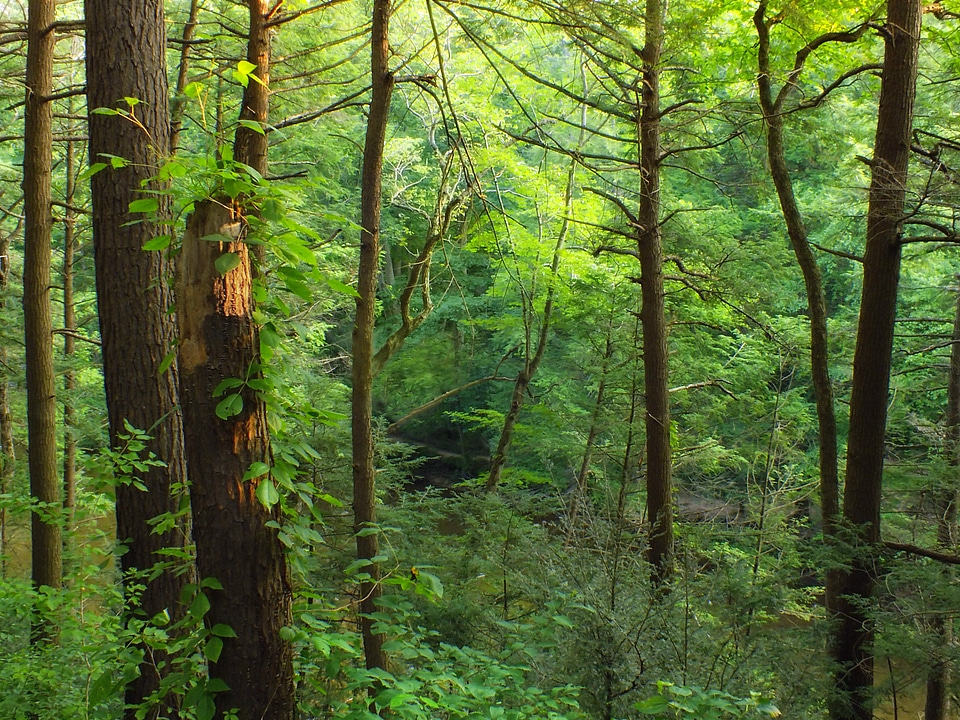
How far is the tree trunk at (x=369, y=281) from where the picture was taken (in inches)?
200

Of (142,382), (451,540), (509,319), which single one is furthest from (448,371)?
(142,382)

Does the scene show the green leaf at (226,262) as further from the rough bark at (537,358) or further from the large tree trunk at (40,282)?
the rough bark at (537,358)

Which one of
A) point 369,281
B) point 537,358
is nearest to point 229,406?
point 369,281

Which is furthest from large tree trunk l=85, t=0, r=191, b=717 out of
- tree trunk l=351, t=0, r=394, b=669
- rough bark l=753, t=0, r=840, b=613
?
rough bark l=753, t=0, r=840, b=613

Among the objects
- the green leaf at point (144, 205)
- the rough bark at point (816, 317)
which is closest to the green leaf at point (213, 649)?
the green leaf at point (144, 205)

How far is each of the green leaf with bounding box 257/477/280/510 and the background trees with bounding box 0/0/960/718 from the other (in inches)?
0.4

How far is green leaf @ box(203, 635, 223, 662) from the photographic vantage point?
2.13 meters

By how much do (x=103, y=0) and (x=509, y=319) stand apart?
938 centimetres

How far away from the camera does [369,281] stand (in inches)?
206

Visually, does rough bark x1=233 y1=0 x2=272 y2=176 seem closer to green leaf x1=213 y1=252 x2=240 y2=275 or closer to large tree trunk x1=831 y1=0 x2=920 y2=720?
green leaf x1=213 y1=252 x2=240 y2=275

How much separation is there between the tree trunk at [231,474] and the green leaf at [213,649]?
0.07 m

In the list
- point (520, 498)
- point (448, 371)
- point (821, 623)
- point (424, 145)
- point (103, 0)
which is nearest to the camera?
point (103, 0)

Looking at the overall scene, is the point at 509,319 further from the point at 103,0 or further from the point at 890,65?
the point at 103,0

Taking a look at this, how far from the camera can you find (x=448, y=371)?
1535 centimetres
